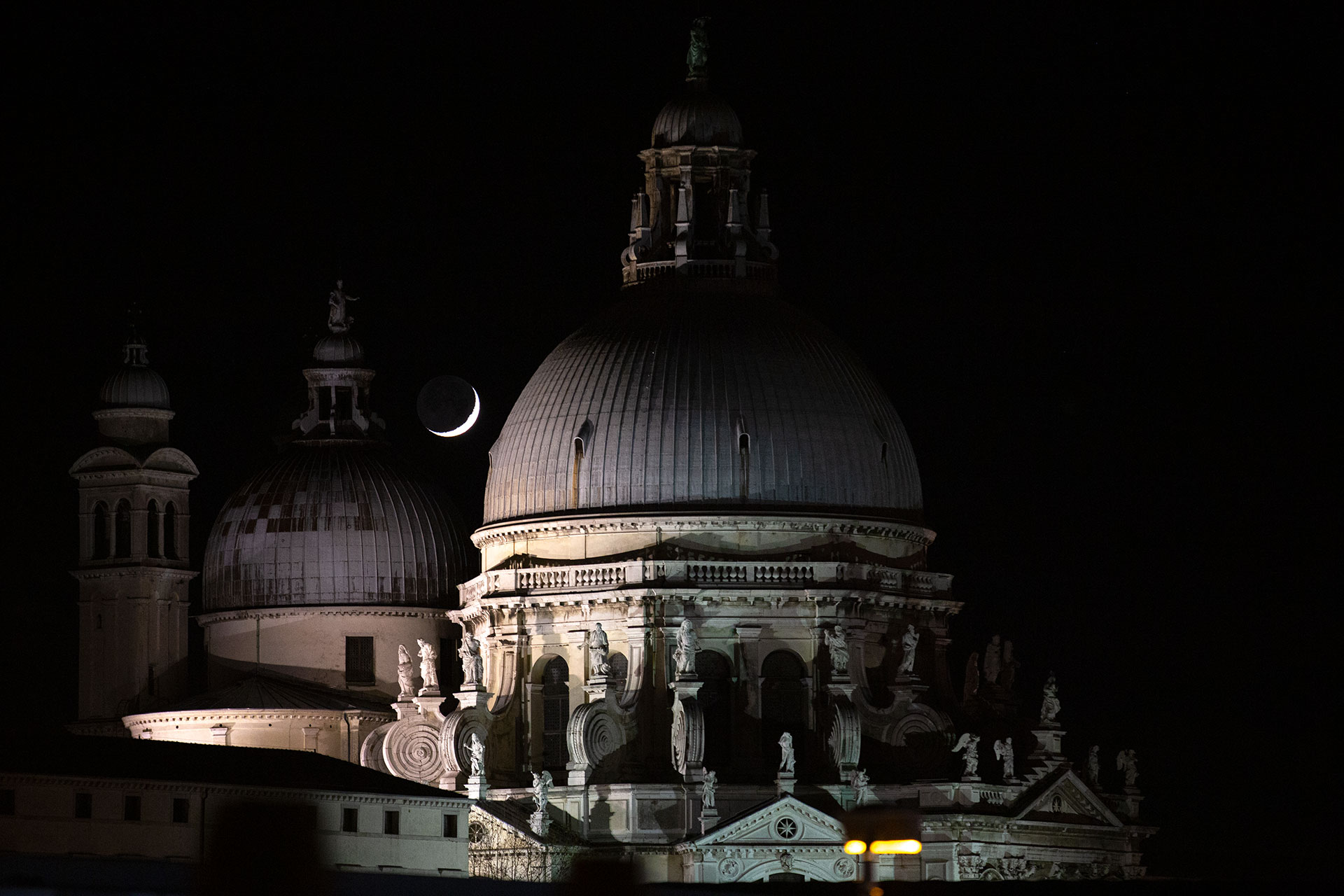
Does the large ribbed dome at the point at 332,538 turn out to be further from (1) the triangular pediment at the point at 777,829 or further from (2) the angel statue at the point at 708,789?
(1) the triangular pediment at the point at 777,829

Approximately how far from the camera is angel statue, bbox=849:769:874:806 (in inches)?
3334

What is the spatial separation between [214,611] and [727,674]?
19963 mm

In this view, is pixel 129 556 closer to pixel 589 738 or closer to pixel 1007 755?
pixel 589 738

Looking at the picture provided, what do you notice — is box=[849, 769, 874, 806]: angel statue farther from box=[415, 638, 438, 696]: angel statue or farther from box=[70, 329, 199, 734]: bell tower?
box=[70, 329, 199, 734]: bell tower

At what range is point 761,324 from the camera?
9131cm

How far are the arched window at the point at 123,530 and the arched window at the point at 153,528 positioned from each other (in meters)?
0.67

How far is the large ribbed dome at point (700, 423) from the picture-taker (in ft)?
294

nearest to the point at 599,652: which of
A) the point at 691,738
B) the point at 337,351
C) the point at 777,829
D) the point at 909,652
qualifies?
the point at 691,738

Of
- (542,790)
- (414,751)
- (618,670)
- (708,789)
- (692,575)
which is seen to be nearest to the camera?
(708,789)

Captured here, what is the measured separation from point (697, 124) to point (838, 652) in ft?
55.9

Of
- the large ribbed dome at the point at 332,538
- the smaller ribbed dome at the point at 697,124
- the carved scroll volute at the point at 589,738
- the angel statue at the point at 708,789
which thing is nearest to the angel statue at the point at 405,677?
the large ribbed dome at the point at 332,538

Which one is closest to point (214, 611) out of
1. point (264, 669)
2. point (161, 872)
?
point (264, 669)

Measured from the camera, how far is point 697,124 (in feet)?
303

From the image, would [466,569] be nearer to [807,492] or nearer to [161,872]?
[807,492]
